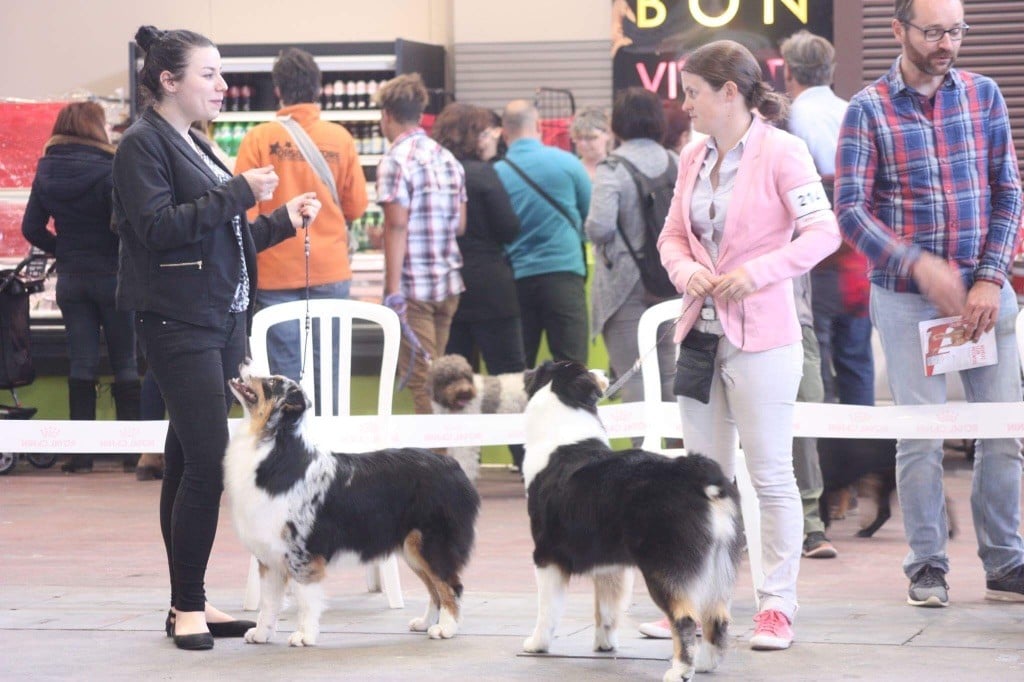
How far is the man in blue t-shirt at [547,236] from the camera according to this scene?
7.09m

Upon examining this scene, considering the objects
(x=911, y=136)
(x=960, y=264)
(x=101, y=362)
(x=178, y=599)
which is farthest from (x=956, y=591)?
(x=101, y=362)

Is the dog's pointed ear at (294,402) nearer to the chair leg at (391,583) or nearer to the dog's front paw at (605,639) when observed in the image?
the chair leg at (391,583)

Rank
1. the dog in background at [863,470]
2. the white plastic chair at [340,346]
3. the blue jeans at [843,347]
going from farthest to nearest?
1. the blue jeans at [843,347]
2. the dog in background at [863,470]
3. the white plastic chair at [340,346]

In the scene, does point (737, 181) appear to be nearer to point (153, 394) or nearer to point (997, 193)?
point (997, 193)

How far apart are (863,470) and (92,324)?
424cm

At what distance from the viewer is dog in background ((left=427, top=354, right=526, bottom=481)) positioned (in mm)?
6879

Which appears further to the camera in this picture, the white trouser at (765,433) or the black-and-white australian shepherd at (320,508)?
the black-and-white australian shepherd at (320,508)

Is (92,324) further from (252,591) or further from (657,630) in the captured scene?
(657,630)

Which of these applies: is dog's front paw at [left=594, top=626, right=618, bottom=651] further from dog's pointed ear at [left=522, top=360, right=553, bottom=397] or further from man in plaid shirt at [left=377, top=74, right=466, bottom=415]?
man in plaid shirt at [left=377, top=74, right=466, bottom=415]

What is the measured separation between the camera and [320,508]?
400 cm

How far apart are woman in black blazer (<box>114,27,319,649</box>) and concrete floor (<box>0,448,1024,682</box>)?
336 mm

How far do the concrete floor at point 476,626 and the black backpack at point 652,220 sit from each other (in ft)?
4.12

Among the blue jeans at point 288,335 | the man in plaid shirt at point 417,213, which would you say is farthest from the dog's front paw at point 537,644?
the man in plaid shirt at point 417,213

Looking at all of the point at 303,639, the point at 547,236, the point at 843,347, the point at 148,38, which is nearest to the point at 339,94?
the point at 547,236
